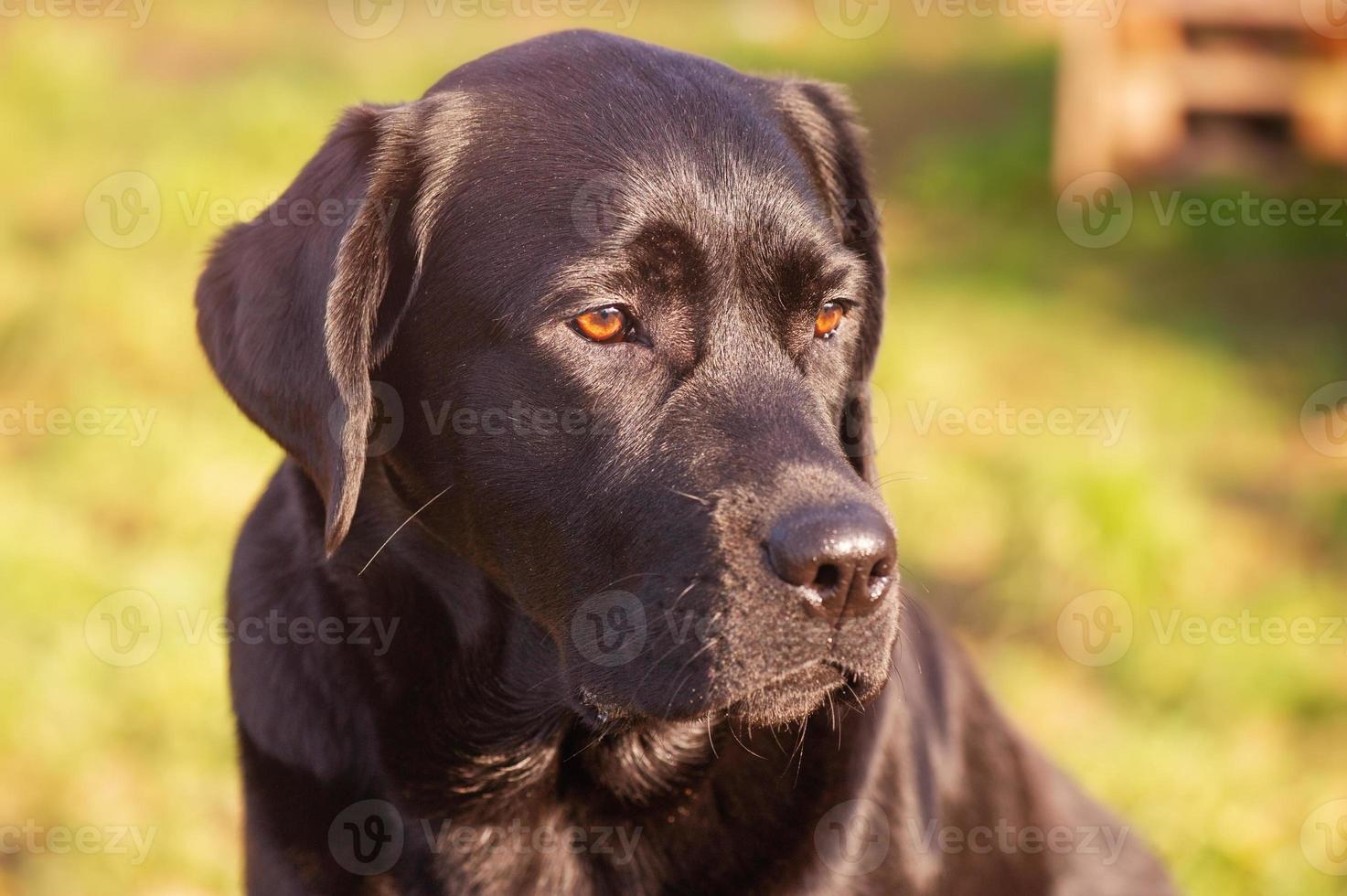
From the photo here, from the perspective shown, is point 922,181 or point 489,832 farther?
point 922,181

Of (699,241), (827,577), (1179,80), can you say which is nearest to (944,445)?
(1179,80)

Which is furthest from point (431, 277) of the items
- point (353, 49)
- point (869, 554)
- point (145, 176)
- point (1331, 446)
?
point (353, 49)

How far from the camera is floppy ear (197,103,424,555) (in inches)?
94.9

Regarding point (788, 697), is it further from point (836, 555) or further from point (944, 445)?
point (944, 445)

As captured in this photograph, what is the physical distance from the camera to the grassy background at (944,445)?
Answer: 421cm

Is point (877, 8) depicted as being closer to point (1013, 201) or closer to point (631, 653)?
point (1013, 201)

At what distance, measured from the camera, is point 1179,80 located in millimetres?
8336

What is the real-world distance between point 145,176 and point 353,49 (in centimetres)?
362

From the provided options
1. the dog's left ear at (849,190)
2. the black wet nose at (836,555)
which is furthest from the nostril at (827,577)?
the dog's left ear at (849,190)

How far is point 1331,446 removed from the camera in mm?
6273

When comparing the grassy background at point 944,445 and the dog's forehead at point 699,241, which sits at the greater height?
the dog's forehead at point 699,241

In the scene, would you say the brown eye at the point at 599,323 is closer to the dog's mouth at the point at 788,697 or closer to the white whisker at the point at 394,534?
the white whisker at the point at 394,534

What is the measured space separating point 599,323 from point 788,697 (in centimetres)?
72

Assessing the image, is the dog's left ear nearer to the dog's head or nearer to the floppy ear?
the dog's head
